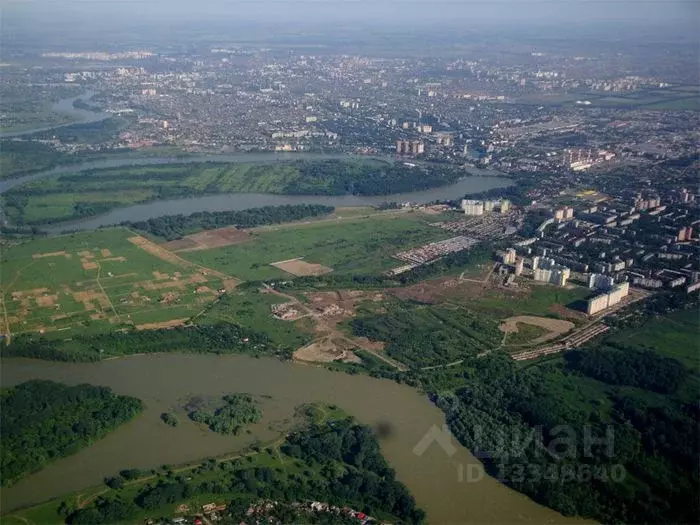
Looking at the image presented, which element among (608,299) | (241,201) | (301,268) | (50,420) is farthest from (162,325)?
(241,201)

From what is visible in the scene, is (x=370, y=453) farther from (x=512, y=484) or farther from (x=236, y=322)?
(x=236, y=322)

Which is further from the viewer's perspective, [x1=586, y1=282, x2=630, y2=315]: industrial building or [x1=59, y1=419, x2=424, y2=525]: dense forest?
[x1=586, y1=282, x2=630, y2=315]: industrial building

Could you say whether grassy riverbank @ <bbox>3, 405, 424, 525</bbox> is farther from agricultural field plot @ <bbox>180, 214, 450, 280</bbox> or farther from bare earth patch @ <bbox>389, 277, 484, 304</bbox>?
agricultural field plot @ <bbox>180, 214, 450, 280</bbox>

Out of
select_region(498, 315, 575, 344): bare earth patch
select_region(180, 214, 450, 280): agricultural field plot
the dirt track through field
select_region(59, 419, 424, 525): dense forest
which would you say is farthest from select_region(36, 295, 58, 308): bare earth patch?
select_region(498, 315, 575, 344): bare earth patch

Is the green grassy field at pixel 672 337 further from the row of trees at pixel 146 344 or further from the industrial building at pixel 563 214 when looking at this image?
the industrial building at pixel 563 214

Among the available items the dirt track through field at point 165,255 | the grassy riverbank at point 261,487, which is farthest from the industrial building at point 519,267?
the grassy riverbank at point 261,487
